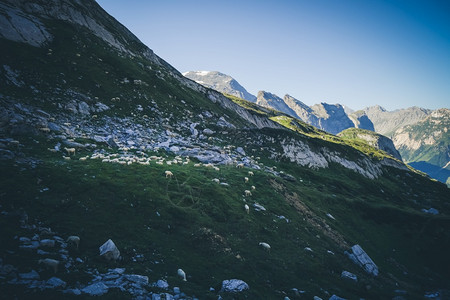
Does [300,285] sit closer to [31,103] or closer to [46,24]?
[31,103]

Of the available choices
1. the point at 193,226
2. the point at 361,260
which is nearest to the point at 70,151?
the point at 193,226

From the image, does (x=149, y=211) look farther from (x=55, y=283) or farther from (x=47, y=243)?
(x=55, y=283)

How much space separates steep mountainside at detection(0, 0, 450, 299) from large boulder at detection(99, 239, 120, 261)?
0.07m

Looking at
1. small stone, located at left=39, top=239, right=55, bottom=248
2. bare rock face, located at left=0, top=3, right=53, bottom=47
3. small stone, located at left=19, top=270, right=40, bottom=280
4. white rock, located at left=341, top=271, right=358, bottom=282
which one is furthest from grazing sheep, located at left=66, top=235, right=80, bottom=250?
bare rock face, located at left=0, top=3, right=53, bottom=47

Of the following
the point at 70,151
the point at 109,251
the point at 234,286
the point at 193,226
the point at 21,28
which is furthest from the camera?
the point at 21,28

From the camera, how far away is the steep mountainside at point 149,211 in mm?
11797

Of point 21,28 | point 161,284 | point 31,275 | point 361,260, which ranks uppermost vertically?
point 21,28

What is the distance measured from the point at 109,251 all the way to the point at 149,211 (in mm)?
5642

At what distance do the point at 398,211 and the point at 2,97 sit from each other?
2766 inches

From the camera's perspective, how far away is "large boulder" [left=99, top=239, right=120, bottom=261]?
472 inches

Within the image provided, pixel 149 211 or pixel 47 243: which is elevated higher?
pixel 149 211

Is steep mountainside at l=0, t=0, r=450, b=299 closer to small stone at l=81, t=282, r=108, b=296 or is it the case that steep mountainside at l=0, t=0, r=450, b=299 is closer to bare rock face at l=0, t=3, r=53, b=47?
small stone at l=81, t=282, r=108, b=296

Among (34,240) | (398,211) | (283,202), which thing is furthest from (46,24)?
(398,211)

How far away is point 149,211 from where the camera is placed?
696 inches
